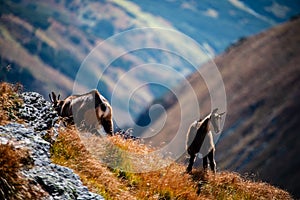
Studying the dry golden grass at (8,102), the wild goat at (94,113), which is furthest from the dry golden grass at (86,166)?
the wild goat at (94,113)

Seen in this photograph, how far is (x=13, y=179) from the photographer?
786 cm

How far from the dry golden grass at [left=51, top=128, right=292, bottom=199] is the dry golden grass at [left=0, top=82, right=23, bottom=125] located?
113cm

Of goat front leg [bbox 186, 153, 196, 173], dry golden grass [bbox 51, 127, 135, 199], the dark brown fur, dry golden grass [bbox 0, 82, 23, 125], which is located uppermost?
the dark brown fur

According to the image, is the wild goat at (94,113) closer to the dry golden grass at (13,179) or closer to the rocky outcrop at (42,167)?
the rocky outcrop at (42,167)

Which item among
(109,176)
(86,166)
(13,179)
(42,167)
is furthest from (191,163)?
(13,179)

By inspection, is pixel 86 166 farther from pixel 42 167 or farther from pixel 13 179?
pixel 13 179

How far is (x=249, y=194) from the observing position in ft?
46.4

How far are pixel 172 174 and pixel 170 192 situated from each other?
112 cm

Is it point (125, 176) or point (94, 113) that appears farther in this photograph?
point (94, 113)

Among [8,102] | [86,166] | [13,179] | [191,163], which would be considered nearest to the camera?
[13,179]

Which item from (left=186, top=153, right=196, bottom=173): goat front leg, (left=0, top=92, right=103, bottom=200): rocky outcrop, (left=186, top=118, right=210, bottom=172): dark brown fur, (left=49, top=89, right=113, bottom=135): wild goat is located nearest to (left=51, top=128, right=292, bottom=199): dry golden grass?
(left=186, top=153, right=196, bottom=173): goat front leg

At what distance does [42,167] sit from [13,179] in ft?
3.68

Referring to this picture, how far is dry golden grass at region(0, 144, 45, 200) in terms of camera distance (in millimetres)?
7680

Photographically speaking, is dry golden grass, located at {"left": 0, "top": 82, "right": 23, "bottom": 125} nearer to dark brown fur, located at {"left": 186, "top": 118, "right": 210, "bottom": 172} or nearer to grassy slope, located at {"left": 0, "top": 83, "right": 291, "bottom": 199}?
grassy slope, located at {"left": 0, "top": 83, "right": 291, "bottom": 199}
